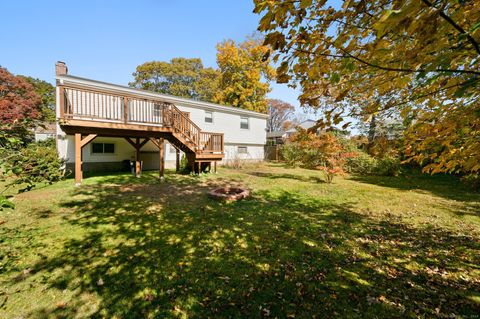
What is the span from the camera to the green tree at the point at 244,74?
2459 centimetres

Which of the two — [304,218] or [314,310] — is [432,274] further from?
[304,218]

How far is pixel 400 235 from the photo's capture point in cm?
463

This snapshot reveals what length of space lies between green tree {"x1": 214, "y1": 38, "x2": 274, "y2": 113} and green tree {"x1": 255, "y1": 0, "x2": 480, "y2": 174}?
926 inches

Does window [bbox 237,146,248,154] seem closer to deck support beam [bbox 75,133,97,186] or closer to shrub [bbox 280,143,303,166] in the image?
shrub [bbox 280,143,303,166]

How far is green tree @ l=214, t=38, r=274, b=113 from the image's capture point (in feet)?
80.7

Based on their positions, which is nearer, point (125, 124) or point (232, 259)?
point (232, 259)

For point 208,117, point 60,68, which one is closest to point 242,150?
point 208,117

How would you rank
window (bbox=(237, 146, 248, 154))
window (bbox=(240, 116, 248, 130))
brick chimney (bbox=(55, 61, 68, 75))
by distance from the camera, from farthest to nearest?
window (bbox=(237, 146, 248, 154))
window (bbox=(240, 116, 248, 130))
brick chimney (bbox=(55, 61, 68, 75))

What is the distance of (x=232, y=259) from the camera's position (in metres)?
3.52

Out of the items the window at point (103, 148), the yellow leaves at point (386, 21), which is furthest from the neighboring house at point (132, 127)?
the yellow leaves at point (386, 21)

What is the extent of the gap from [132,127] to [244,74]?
19.0 meters

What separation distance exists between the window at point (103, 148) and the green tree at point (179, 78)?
21.5m

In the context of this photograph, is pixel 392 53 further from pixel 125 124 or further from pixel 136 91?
pixel 136 91

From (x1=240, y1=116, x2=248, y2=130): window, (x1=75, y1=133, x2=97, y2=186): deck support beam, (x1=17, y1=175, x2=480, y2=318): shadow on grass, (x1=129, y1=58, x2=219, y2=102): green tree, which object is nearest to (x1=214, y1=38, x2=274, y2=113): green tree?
(x1=129, y1=58, x2=219, y2=102): green tree
